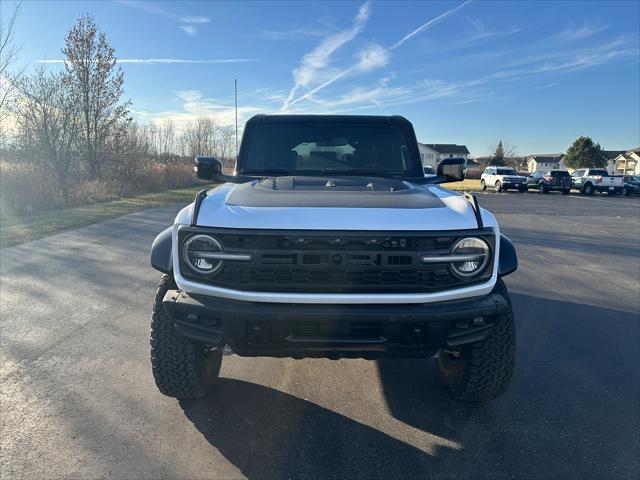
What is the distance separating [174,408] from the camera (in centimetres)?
289

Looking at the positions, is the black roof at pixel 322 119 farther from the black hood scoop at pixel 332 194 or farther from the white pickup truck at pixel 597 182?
the white pickup truck at pixel 597 182

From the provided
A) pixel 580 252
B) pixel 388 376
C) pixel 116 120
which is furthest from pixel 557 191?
pixel 388 376

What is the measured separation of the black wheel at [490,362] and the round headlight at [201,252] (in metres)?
1.49

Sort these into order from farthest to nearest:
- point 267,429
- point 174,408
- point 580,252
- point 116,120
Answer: point 116,120 → point 580,252 → point 174,408 → point 267,429

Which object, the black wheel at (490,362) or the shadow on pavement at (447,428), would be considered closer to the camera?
the shadow on pavement at (447,428)

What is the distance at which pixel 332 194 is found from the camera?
2.75 meters

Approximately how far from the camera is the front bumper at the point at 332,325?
2219mm

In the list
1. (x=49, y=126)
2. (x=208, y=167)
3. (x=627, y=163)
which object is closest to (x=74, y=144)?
(x=49, y=126)

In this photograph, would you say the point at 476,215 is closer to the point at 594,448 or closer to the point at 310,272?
the point at 310,272

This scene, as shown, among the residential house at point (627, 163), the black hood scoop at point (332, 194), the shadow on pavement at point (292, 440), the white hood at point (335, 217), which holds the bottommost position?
the shadow on pavement at point (292, 440)

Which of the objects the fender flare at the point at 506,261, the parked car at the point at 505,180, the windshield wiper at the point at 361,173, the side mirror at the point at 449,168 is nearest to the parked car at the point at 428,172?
the side mirror at the point at 449,168

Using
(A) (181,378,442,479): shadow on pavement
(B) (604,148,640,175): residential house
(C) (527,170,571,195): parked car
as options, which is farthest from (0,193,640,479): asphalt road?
(B) (604,148,640,175): residential house

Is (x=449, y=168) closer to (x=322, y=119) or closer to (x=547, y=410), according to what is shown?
(x=322, y=119)

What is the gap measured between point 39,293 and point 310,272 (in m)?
4.41
